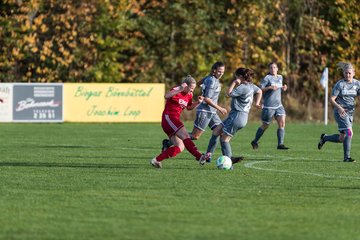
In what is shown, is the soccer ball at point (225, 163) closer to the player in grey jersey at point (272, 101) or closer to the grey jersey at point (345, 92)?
the grey jersey at point (345, 92)

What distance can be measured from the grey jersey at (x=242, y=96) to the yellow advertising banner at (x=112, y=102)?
20.8 metres

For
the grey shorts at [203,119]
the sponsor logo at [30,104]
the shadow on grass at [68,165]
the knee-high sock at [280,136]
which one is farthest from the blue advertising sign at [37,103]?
the shadow on grass at [68,165]

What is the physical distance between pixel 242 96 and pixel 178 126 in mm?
1224

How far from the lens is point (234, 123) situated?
686 inches

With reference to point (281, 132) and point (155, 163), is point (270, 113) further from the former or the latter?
point (155, 163)

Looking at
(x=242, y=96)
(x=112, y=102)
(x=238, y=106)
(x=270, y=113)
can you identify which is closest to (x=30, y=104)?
(x=112, y=102)

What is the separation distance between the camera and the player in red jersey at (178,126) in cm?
1695

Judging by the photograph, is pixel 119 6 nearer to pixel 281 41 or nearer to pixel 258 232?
pixel 281 41

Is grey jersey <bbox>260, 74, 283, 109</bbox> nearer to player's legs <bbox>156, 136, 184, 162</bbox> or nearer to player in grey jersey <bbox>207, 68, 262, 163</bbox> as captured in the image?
player in grey jersey <bbox>207, 68, 262, 163</bbox>

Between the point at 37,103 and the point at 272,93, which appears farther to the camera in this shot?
the point at 37,103

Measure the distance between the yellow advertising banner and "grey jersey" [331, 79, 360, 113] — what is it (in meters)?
19.5

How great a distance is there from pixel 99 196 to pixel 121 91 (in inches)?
1042

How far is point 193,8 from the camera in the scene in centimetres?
4603

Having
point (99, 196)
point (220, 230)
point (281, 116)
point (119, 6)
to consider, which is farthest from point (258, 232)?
point (119, 6)
